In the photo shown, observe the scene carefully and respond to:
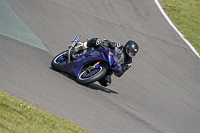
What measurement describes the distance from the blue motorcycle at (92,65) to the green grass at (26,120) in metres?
2.34

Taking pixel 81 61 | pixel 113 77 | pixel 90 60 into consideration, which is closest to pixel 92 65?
pixel 90 60

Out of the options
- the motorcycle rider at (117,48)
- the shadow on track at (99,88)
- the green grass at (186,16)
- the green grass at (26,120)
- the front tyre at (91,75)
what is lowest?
the shadow on track at (99,88)

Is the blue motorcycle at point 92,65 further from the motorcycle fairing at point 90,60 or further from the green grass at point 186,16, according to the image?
the green grass at point 186,16

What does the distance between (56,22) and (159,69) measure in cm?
477

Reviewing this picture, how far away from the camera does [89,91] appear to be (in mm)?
7605

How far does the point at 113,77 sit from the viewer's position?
9.94m

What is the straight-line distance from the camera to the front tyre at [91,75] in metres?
7.41

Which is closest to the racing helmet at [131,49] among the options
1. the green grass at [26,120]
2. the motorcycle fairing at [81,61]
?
the motorcycle fairing at [81,61]

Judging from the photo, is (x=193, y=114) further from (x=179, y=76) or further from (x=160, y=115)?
(x=179, y=76)

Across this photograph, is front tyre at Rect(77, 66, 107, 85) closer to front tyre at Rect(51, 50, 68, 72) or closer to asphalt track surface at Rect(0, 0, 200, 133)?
asphalt track surface at Rect(0, 0, 200, 133)

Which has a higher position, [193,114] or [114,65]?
[114,65]

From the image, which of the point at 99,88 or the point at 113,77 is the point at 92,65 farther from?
the point at 113,77

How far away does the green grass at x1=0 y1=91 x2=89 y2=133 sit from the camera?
4.32 metres

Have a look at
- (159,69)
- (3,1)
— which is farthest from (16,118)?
(3,1)
